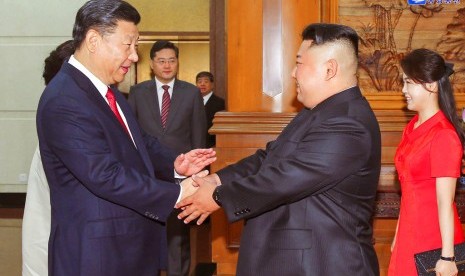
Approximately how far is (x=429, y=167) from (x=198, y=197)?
1104 mm

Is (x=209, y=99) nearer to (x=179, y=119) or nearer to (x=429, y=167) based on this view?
(x=179, y=119)

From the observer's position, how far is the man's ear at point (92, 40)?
2.96 m

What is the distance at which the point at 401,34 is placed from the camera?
503cm

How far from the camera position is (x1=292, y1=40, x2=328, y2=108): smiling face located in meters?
2.90

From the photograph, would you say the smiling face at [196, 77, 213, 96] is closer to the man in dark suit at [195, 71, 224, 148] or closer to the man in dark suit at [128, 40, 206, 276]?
the man in dark suit at [195, 71, 224, 148]

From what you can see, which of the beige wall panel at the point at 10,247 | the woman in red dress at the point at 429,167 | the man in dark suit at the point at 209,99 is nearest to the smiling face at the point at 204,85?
the man in dark suit at the point at 209,99

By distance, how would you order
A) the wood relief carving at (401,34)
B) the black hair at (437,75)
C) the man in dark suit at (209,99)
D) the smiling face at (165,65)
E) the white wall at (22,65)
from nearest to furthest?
the black hair at (437,75)
the wood relief carving at (401,34)
the smiling face at (165,65)
the man in dark suit at (209,99)
the white wall at (22,65)

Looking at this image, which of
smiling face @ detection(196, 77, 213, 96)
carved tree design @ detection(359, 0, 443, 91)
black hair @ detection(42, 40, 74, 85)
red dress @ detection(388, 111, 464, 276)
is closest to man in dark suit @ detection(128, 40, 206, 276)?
smiling face @ detection(196, 77, 213, 96)

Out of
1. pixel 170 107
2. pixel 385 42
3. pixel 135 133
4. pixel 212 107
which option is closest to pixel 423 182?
pixel 135 133

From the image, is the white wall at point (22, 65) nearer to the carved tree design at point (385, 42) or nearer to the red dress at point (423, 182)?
the carved tree design at point (385, 42)

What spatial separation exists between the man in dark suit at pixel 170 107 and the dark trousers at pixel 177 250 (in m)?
0.71

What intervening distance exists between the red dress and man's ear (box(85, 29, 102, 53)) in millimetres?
1524

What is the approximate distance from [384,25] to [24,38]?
534 cm

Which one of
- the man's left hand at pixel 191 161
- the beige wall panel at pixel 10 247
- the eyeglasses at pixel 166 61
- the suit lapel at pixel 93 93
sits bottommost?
the beige wall panel at pixel 10 247
